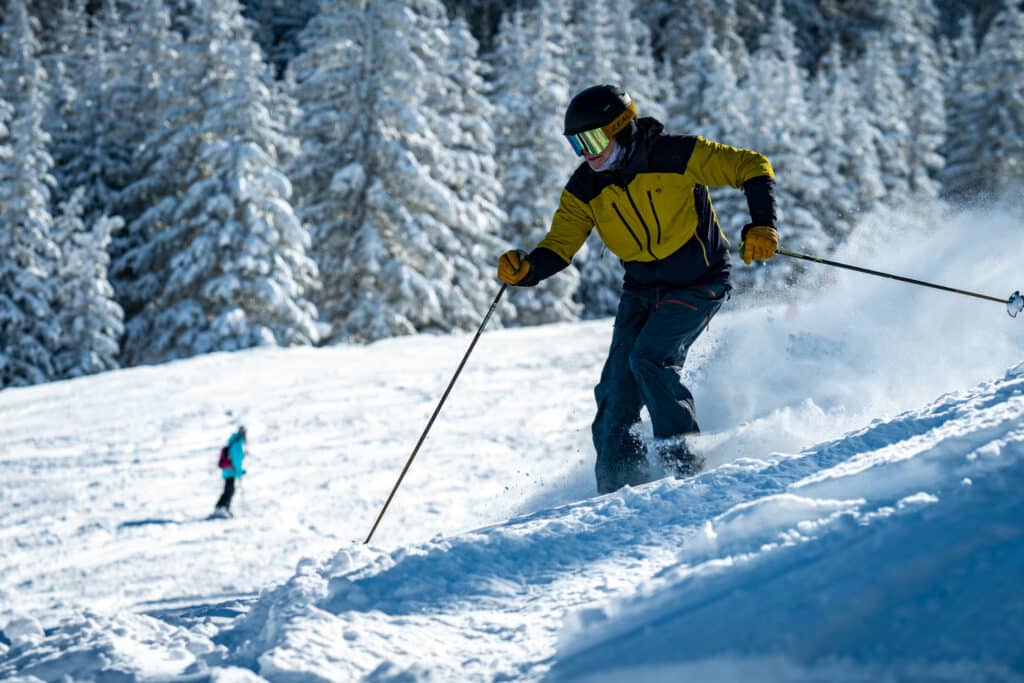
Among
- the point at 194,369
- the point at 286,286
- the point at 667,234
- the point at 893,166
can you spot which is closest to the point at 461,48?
the point at 286,286

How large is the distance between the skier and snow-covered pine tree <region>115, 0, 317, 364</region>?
16.9m

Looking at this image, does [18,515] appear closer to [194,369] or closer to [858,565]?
[194,369]

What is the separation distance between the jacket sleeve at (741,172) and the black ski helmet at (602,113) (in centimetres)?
38

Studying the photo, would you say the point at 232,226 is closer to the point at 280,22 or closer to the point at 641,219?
the point at 641,219

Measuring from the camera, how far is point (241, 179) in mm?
21219

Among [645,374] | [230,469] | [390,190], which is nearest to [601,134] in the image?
[645,374]

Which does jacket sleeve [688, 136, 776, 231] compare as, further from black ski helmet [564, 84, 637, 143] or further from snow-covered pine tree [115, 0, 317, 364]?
snow-covered pine tree [115, 0, 317, 364]

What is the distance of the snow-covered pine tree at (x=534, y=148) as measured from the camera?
2839 cm

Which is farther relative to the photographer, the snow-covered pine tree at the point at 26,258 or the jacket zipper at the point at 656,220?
the snow-covered pine tree at the point at 26,258

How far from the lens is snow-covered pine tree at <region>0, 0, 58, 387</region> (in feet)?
78.7

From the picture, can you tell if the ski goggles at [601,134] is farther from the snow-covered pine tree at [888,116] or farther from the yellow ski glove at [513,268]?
the snow-covered pine tree at [888,116]

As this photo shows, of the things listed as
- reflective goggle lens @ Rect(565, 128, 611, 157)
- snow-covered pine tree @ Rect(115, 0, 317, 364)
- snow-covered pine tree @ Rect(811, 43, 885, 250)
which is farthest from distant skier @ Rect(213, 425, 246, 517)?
snow-covered pine tree @ Rect(811, 43, 885, 250)

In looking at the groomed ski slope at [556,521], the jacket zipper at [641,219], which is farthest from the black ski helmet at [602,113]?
the groomed ski slope at [556,521]

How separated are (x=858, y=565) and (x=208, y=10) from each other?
2301cm
